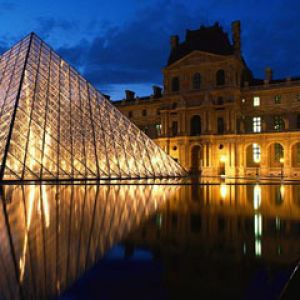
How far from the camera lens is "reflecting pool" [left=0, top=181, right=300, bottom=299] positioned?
11.8 feet

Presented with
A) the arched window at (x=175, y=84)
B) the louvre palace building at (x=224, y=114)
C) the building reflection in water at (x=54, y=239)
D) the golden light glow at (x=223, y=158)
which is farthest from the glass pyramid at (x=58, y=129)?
the arched window at (x=175, y=84)

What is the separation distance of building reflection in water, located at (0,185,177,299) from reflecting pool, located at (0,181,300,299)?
12mm

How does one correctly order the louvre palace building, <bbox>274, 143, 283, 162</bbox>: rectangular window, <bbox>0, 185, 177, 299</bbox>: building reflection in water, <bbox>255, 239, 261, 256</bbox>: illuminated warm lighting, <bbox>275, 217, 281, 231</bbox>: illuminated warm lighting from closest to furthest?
<bbox>0, 185, 177, 299</bbox>: building reflection in water
<bbox>255, 239, 261, 256</bbox>: illuminated warm lighting
<bbox>275, 217, 281, 231</bbox>: illuminated warm lighting
the louvre palace building
<bbox>274, 143, 283, 162</bbox>: rectangular window

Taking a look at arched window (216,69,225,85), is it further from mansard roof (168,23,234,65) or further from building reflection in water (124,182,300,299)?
building reflection in water (124,182,300,299)

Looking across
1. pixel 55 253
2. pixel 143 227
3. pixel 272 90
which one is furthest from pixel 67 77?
pixel 272 90

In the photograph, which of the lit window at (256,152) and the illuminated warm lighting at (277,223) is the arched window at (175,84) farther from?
the illuminated warm lighting at (277,223)

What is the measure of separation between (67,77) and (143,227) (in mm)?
19417

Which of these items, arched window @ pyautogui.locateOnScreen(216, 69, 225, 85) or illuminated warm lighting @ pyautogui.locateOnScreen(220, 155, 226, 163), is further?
arched window @ pyautogui.locateOnScreen(216, 69, 225, 85)

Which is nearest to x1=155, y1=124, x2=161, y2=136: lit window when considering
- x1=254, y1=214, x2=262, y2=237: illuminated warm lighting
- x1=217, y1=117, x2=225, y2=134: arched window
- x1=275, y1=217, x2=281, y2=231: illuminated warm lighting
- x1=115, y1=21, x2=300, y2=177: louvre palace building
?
x1=115, y1=21, x2=300, y2=177: louvre palace building

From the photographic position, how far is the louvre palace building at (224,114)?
130 feet

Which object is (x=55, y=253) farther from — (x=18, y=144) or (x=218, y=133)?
(x=218, y=133)

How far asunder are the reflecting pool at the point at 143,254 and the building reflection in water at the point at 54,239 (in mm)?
12

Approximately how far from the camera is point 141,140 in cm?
2566

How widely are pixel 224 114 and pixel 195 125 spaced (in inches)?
153
